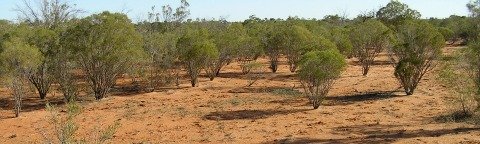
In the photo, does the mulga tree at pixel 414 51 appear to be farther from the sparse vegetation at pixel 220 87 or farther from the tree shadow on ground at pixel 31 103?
the tree shadow on ground at pixel 31 103

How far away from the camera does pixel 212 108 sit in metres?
20.1

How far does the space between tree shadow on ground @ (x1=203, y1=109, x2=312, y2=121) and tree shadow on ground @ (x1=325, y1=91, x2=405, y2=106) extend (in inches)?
97.0

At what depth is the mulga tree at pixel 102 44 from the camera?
2164 centimetres

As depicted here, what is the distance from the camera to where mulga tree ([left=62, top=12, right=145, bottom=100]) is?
21.6m

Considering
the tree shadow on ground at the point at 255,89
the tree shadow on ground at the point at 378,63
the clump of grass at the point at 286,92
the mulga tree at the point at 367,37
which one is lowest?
the clump of grass at the point at 286,92

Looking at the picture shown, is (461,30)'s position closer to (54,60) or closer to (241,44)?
(241,44)

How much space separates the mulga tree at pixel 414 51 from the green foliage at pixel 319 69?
3.81m

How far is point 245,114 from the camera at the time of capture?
1866cm

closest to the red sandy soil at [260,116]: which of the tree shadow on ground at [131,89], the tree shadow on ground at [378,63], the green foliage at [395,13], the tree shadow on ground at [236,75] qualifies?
the tree shadow on ground at [131,89]

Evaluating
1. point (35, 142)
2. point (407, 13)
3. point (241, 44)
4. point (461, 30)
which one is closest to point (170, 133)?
point (35, 142)

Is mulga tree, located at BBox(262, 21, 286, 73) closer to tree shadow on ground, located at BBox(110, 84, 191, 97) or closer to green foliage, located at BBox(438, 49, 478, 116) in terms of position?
tree shadow on ground, located at BBox(110, 84, 191, 97)

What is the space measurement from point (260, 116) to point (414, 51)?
850 centimetres

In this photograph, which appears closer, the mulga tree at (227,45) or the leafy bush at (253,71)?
the leafy bush at (253,71)

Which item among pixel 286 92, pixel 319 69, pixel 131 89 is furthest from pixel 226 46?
pixel 319 69
